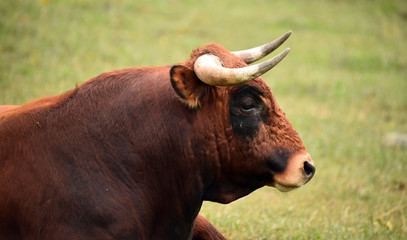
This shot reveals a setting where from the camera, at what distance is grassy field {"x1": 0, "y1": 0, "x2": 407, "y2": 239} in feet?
22.8

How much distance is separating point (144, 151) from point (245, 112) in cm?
72

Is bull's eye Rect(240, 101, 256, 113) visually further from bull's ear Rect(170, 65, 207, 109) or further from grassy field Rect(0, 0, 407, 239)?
grassy field Rect(0, 0, 407, 239)

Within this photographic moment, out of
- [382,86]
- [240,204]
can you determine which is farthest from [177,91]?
[382,86]

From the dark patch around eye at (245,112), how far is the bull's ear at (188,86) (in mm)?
247

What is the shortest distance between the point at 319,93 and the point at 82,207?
425 inches

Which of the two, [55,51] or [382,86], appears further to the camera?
[382,86]

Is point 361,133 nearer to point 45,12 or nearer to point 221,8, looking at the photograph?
point 45,12

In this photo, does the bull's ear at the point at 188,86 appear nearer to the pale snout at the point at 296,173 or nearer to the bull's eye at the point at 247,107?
the bull's eye at the point at 247,107

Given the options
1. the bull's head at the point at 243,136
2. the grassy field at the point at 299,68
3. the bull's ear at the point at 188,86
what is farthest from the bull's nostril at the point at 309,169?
the grassy field at the point at 299,68

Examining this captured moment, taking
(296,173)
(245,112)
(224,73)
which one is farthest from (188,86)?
(296,173)

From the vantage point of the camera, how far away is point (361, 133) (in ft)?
37.0

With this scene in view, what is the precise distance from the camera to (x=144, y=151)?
3.63 metres

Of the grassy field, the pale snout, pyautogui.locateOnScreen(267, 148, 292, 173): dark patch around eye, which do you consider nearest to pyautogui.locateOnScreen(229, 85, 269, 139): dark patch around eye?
pyautogui.locateOnScreen(267, 148, 292, 173): dark patch around eye

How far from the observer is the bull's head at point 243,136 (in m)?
3.72
